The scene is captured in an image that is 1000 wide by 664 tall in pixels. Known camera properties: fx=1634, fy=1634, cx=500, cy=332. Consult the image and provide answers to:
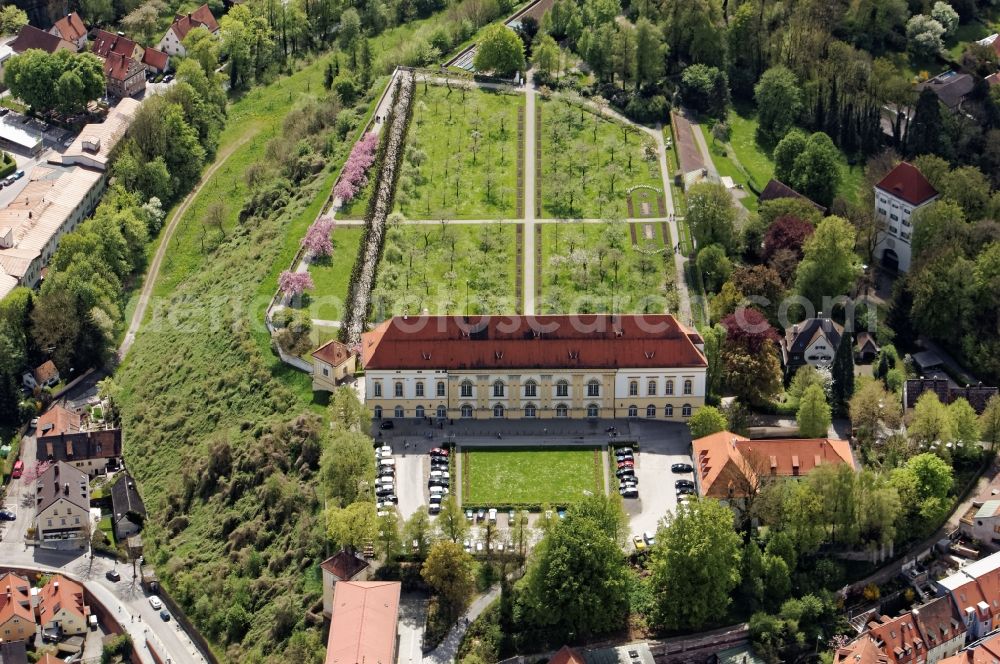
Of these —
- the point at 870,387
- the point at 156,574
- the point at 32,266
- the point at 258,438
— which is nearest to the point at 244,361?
the point at 258,438

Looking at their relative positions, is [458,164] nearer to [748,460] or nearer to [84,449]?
[84,449]

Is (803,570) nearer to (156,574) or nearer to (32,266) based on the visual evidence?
(156,574)

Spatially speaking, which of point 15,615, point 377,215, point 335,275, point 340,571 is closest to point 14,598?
point 15,615

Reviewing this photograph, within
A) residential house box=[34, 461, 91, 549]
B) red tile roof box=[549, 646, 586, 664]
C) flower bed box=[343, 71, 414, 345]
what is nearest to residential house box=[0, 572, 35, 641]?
residential house box=[34, 461, 91, 549]

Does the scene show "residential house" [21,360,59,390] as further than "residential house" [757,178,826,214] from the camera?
No

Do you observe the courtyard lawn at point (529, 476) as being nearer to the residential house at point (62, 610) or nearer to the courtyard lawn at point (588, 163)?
the residential house at point (62, 610)

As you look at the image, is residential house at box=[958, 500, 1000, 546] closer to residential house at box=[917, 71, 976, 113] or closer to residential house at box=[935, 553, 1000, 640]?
residential house at box=[935, 553, 1000, 640]
